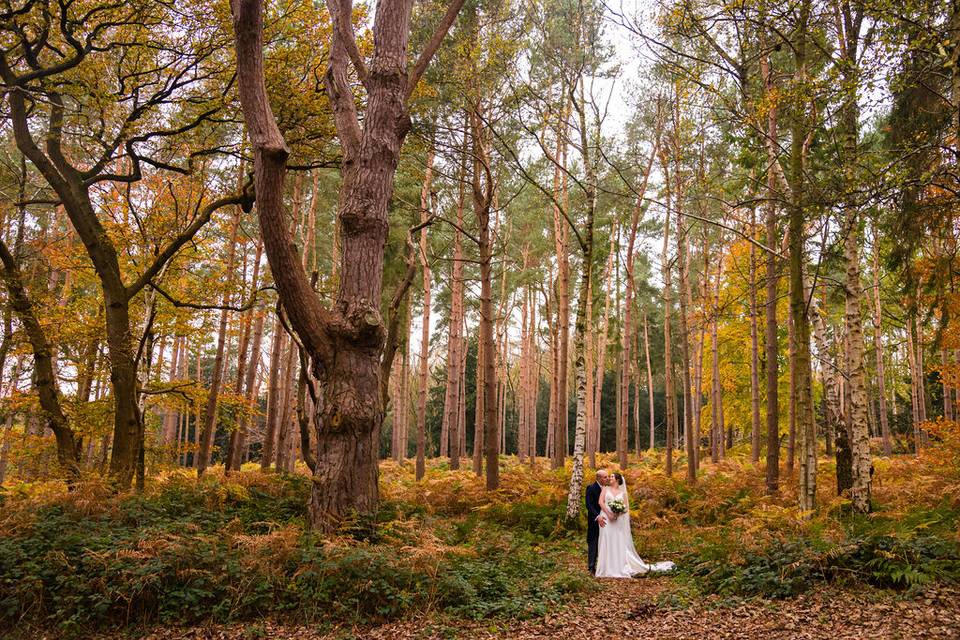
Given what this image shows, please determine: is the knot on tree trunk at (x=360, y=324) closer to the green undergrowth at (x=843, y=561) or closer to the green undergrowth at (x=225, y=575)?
the green undergrowth at (x=225, y=575)

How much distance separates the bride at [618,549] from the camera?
742 cm

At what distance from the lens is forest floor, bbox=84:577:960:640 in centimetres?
448

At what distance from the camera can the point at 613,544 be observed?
7.61m

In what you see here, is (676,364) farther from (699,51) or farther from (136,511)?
(136,511)

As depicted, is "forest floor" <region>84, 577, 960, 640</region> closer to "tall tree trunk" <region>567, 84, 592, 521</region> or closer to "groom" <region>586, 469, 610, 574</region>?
"groom" <region>586, 469, 610, 574</region>

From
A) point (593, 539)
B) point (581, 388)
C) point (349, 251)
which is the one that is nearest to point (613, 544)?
point (593, 539)

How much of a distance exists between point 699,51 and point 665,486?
29.6 ft

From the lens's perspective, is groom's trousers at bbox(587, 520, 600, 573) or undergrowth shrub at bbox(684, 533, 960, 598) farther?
groom's trousers at bbox(587, 520, 600, 573)

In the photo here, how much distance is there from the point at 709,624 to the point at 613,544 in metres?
2.68

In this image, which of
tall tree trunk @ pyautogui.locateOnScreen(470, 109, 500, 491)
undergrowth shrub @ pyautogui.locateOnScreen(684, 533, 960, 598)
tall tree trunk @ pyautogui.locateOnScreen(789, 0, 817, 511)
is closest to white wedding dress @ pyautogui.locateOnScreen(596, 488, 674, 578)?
undergrowth shrub @ pyautogui.locateOnScreen(684, 533, 960, 598)

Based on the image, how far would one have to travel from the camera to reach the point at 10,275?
8.27 metres

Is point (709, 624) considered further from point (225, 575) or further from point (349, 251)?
point (349, 251)

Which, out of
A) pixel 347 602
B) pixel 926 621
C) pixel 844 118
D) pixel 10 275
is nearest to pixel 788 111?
pixel 844 118

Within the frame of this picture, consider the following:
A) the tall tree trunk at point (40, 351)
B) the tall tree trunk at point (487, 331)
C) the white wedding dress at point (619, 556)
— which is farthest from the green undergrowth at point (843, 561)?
the tall tree trunk at point (40, 351)
